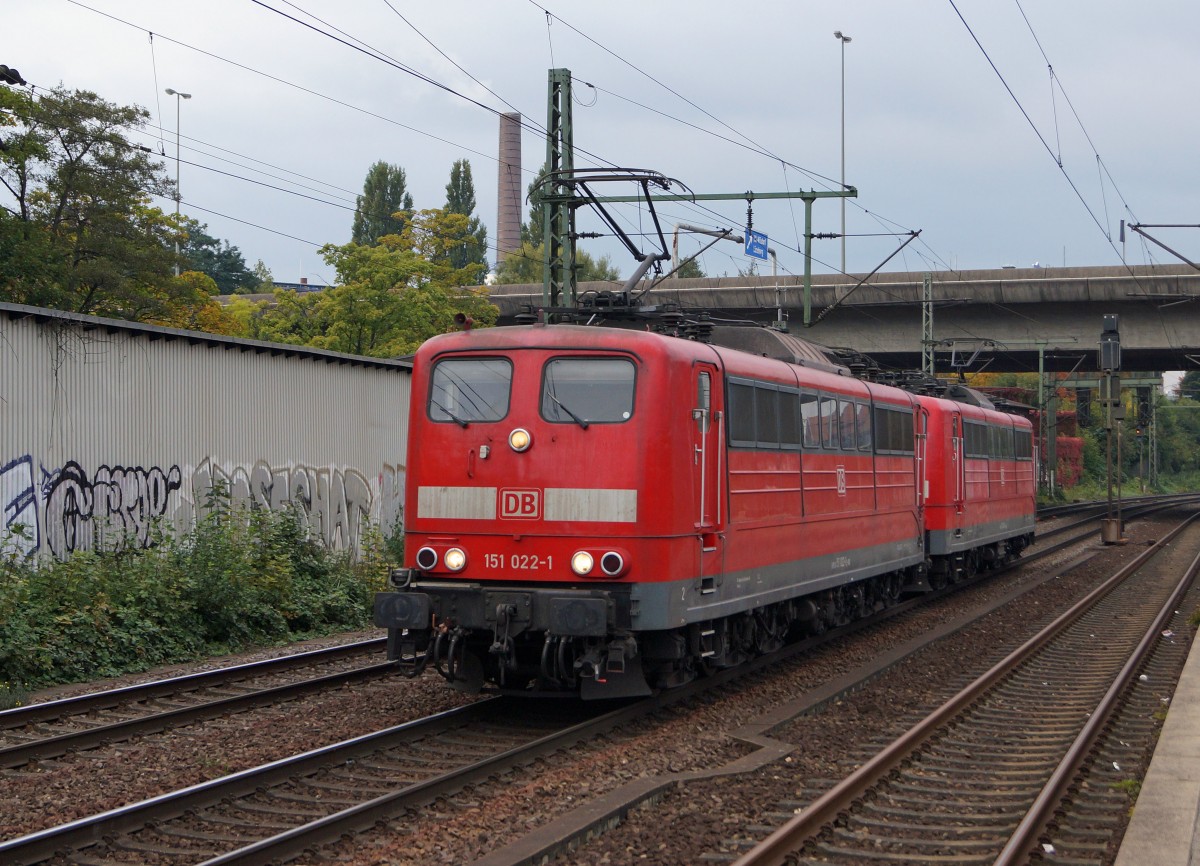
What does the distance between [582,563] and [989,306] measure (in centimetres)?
3524

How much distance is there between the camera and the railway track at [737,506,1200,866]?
7.12 m

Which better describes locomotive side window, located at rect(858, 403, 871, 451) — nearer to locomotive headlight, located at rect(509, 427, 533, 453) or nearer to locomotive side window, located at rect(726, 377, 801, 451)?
locomotive side window, located at rect(726, 377, 801, 451)

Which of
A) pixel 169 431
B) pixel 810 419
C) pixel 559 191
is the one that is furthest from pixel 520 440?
pixel 559 191

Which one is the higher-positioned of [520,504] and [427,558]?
[520,504]

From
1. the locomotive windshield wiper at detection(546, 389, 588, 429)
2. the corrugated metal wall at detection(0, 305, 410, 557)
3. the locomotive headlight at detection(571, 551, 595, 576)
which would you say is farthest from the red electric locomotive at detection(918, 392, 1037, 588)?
the locomotive headlight at detection(571, 551, 595, 576)

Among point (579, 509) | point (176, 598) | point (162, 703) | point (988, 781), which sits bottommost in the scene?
point (988, 781)

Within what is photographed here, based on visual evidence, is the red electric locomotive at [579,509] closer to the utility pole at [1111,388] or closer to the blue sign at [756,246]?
the blue sign at [756,246]

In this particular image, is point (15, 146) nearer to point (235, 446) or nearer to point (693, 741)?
point (235, 446)

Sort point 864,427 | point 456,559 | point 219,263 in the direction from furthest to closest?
1. point 219,263
2. point 864,427
3. point 456,559

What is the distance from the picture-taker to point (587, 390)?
33.8 feet

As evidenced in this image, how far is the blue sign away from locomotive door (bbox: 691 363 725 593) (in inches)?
543

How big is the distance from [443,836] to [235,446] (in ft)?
35.9

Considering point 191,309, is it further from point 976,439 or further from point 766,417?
point 766,417

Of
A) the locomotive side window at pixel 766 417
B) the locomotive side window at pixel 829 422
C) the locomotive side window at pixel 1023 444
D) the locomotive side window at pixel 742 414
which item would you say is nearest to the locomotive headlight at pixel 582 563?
the locomotive side window at pixel 742 414
